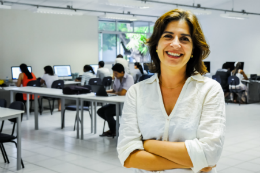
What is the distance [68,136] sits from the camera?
195 inches

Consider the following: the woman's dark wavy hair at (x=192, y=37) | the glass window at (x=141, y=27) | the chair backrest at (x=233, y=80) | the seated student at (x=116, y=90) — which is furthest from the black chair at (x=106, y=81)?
the woman's dark wavy hair at (x=192, y=37)

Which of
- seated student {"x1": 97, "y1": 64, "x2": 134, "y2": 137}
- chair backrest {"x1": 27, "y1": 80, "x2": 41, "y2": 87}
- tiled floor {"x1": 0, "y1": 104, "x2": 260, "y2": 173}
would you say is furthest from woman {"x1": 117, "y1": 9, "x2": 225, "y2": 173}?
chair backrest {"x1": 27, "y1": 80, "x2": 41, "y2": 87}

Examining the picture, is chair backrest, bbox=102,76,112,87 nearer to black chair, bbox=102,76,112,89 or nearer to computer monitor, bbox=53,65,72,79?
black chair, bbox=102,76,112,89

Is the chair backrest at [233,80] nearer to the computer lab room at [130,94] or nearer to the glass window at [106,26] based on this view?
the computer lab room at [130,94]

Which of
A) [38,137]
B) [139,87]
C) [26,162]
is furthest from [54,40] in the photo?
[139,87]

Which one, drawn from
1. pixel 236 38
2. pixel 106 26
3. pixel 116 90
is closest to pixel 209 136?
pixel 116 90

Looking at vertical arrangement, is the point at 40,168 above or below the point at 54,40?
below

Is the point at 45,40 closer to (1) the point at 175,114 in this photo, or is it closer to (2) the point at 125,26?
(2) the point at 125,26

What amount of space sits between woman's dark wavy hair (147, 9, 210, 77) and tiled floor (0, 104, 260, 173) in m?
2.34

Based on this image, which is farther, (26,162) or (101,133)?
(101,133)

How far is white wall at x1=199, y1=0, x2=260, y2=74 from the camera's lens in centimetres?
1018

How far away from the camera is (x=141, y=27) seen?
489 inches

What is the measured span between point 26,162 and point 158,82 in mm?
A: 2938

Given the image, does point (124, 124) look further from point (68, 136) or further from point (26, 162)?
point (68, 136)
